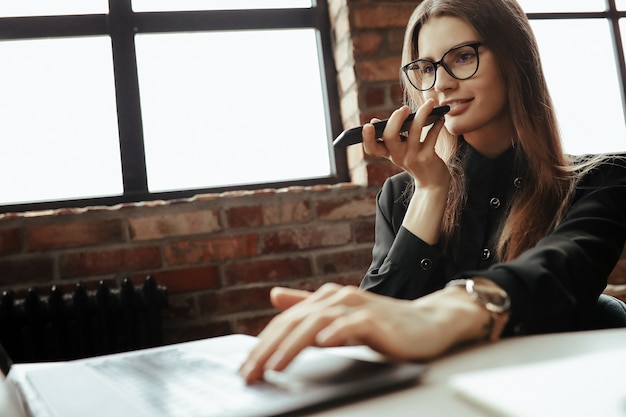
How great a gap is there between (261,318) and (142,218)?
0.44 m

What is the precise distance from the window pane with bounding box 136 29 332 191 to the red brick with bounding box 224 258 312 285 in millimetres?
330

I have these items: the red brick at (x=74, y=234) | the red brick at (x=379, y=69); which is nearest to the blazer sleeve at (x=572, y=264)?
the red brick at (x=379, y=69)

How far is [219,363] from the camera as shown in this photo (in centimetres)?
47

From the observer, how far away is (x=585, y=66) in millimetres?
2213

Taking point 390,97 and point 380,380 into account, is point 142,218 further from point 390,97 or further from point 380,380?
point 380,380

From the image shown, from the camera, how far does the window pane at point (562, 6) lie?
7.12ft

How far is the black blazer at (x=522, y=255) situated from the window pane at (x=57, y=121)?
3.16ft

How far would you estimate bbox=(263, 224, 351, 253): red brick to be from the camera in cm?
164

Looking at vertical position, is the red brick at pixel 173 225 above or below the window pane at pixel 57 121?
below

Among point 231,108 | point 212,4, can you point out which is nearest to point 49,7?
point 212,4

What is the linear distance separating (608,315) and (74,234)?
1300 millimetres

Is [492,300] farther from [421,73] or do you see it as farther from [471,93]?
[421,73]

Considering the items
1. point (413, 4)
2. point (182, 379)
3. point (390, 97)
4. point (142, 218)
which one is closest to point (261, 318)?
point (142, 218)

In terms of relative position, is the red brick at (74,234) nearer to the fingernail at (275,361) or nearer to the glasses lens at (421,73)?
the glasses lens at (421,73)
